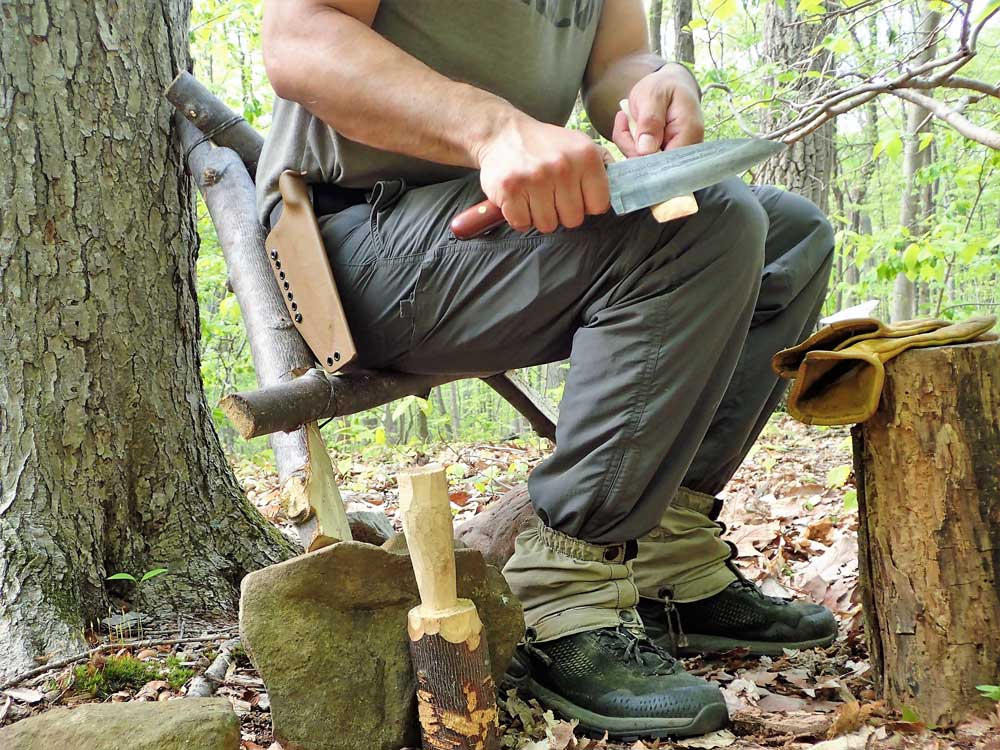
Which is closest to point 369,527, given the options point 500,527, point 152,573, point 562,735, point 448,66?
point 500,527

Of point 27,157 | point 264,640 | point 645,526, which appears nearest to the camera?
point 264,640

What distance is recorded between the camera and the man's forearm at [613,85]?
218cm

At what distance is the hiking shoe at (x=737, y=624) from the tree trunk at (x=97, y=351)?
113cm

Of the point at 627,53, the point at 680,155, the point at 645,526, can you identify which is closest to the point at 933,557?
the point at 645,526

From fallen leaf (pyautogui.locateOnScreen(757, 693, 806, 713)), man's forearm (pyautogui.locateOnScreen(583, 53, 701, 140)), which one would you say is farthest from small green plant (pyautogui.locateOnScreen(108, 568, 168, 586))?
man's forearm (pyautogui.locateOnScreen(583, 53, 701, 140))

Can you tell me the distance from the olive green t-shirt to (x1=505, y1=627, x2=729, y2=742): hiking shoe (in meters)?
1.19

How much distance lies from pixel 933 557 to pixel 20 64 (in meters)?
2.51

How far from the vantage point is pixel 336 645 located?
59.3 inches

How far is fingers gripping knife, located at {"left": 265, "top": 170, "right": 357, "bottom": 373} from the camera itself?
188cm

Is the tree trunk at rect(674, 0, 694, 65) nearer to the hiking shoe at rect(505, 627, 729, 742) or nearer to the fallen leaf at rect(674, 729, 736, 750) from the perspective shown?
the hiking shoe at rect(505, 627, 729, 742)

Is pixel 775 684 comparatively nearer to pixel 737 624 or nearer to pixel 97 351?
pixel 737 624

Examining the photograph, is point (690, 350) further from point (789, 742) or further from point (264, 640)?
point (264, 640)

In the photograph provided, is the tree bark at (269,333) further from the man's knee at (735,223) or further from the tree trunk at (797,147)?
the tree trunk at (797,147)

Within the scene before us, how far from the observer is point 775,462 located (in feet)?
15.4
